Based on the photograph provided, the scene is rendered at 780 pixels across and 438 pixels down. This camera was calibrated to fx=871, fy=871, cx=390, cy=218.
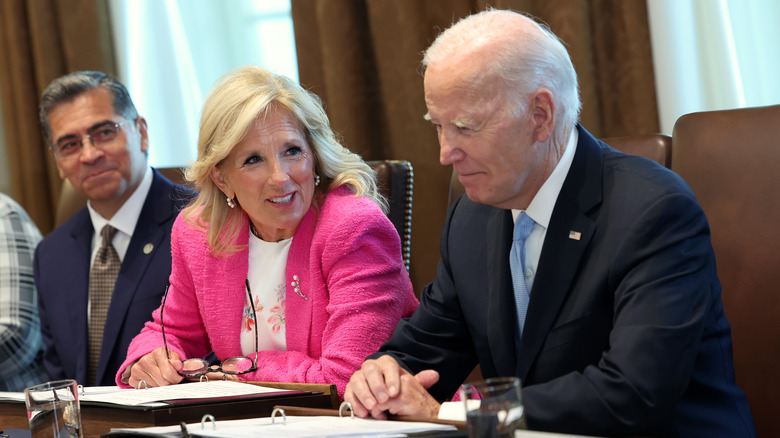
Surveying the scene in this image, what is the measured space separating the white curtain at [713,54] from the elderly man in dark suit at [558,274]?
115 centimetres

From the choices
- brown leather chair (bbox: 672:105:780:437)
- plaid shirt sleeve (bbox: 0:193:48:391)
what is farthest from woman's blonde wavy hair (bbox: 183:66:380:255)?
plaid shirt sleeve (bbox: 0:193:48:391)

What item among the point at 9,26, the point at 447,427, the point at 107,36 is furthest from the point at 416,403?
the point at 9,26

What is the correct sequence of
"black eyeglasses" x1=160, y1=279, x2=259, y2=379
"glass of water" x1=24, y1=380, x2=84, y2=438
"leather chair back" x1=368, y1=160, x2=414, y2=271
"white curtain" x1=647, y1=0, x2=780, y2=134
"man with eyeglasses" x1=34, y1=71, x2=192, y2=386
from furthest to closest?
"man with eyeglasses" x1=34, y1=71, x2=192, y2=386
"white curtain" x1=647, y1=0, x2=780, y2=134
"leather chair back" x1=368, y1=160, x2=414, y2=271
"black eyeglasses" x1=160, y1=279, x2=259, y2=379
"glass of water" x1=24, y1=380, x2=84, y2=438

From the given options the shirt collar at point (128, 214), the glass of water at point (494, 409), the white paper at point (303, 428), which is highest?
the shirt collar at point (128, 214)

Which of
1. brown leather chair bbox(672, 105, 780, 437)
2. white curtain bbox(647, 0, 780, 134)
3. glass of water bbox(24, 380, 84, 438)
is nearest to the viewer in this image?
glass of water bbox(24, 380, 84, 438)

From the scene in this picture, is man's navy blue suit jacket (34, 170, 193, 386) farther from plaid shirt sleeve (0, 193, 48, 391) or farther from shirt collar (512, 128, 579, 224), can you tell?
shirt collar (512, 128, 579, 224)

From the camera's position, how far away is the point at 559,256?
1.73m

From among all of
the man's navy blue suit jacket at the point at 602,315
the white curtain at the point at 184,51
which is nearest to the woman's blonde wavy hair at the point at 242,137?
the man's navy blue suit jacket at the point at 602,315

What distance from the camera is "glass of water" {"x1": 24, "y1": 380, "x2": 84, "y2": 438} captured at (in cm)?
148

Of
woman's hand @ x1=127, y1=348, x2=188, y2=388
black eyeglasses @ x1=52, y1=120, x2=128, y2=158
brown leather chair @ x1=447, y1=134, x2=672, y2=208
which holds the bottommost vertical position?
woman's hand @ x1=127, y1=348, x2=188, y2=388

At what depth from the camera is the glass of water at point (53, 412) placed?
1.48 metres

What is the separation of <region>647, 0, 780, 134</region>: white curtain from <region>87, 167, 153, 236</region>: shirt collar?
185 centimetres

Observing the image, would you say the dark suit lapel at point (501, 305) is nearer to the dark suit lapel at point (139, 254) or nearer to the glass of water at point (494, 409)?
the glass of water at point (494, 409)

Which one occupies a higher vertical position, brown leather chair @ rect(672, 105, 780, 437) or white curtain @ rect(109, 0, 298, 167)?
white curtain @ rect(109, 0, 298, 167)
